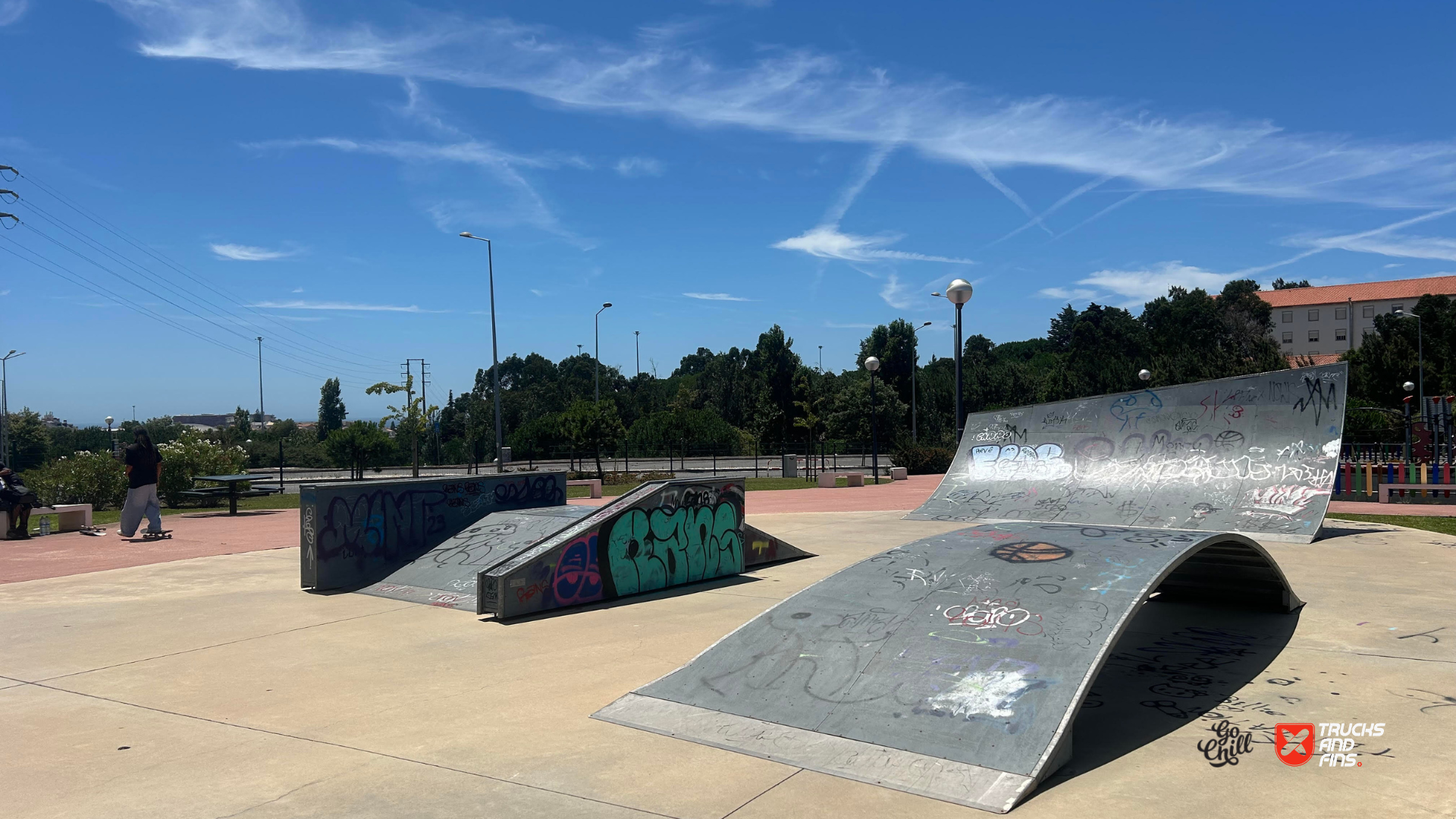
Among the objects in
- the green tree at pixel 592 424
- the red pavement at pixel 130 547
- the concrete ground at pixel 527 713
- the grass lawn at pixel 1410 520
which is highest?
the green tree at pixel 592 424

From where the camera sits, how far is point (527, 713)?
5844 millimetres

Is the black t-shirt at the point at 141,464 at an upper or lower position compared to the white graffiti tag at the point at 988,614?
upper

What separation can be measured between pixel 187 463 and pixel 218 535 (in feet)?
32.3

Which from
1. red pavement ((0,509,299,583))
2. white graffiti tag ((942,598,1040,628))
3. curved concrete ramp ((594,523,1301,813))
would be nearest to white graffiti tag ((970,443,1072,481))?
curved concrete ramp ((594,523,1301,813))

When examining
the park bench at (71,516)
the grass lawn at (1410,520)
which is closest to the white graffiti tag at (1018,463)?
the grass lawn at (1410,520)

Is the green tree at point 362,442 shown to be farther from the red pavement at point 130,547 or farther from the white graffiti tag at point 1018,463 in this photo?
the white graffiti tag at point 1018,463

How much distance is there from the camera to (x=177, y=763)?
494 centimetres

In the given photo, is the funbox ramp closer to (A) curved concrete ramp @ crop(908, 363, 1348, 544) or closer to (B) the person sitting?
(A) curved concrete ramp @ crop(908, 363, 1348, 544)

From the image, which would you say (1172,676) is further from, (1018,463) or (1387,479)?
(1387,479)

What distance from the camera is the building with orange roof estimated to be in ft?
299

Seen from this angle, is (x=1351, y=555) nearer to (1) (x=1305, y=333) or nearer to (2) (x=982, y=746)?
(2) (x=982, y=746)

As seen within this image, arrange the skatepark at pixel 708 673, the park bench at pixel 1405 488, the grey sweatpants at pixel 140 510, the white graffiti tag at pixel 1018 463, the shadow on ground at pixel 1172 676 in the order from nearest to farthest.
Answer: the skatepark at pixel 708 673 < the shadow on ground at pixel 1172 676 < the grey sweatpants at pixel 140 510 < the white graffiti tag at pixel 1018 463 < the park bench at pixel 1405 488

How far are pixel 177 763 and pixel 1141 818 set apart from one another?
5.16 meters

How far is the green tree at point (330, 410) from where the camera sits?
354 ft
